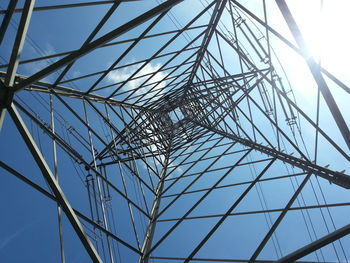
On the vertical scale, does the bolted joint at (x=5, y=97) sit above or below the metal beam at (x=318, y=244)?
above

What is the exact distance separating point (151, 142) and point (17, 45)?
1048 cm

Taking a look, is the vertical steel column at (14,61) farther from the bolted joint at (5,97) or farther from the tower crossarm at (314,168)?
the tower crossarm at (314,168)

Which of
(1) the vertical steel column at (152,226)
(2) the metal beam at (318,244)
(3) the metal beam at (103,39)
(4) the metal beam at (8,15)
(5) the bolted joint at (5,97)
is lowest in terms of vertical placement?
(2) the metal beam at (318,244)

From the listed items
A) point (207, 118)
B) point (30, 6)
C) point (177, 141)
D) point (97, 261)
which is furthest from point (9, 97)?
point (177, 141)

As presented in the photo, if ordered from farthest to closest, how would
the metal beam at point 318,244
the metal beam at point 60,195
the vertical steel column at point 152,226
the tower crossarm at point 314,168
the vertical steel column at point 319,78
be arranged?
the vertical steel column at point 152,226
the tower crossarm at point 314,168
the metal beam at point 60,195
the vertical steel column at point 319,78
the metal beam at point 318,244

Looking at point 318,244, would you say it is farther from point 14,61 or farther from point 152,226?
point 152,226

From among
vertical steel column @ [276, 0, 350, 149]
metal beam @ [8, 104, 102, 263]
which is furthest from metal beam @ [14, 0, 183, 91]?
vertical steel column @ [276, 0, 350, 149]

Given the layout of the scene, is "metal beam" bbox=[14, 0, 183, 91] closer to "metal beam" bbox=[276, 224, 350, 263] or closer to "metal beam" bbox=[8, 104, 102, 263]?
"metal beam" bbox=[8, 104, 102, 263]

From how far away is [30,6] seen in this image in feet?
12.9

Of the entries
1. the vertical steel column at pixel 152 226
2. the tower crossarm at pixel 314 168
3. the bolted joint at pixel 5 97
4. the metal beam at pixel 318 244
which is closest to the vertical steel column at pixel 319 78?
the metal beam at pixel 318 244

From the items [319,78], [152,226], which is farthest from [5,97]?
[152,226]

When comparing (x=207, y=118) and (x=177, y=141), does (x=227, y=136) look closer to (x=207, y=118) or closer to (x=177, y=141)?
(x=207, y=118)

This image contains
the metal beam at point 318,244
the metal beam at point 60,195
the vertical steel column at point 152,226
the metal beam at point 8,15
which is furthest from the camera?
the vertical steel column at point 152,226

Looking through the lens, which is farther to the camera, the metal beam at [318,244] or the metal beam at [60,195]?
the metal beam at [60,195]
